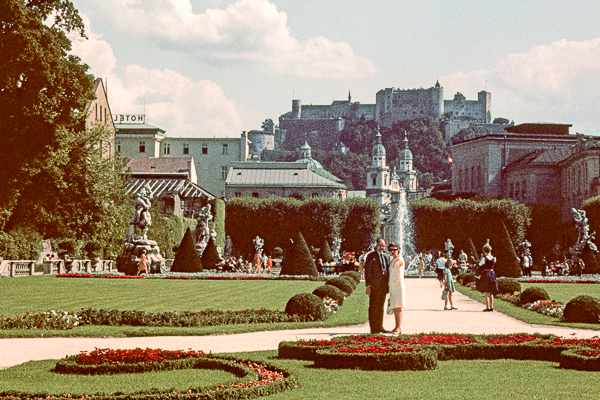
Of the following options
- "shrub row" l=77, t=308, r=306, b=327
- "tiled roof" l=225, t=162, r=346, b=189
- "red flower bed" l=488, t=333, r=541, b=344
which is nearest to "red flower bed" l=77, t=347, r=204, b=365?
"red flower bed" l=488, t=333, r=541, b=344

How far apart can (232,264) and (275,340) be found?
38452 millimetres

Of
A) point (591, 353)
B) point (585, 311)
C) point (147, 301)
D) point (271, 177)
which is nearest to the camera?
point (591, 353)

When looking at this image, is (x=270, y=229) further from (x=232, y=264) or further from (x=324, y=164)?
(x=324, y=164)

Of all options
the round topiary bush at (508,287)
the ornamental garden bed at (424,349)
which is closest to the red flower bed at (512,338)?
the ornamental garden bed at (424,349)

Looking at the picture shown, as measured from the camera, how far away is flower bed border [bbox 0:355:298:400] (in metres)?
9.28

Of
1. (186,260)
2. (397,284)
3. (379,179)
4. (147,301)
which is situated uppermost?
(379,179)

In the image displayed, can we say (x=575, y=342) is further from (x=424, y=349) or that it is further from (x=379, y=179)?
(x=379, y=179)

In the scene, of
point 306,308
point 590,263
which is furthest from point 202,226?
point 306,308

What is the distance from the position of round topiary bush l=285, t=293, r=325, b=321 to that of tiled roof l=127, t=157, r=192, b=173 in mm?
80476

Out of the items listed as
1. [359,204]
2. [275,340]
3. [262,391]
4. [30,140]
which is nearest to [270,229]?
[359,204]

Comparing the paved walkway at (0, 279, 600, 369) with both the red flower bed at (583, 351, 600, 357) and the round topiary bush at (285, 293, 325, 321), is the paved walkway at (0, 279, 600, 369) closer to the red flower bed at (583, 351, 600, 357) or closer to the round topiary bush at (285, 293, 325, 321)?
the round topiary bush at (285, 293, 325, 321)

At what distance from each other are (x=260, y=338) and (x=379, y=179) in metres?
158

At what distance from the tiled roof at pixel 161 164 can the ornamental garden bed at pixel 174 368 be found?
87613 mm

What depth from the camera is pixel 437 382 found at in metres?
10.8
